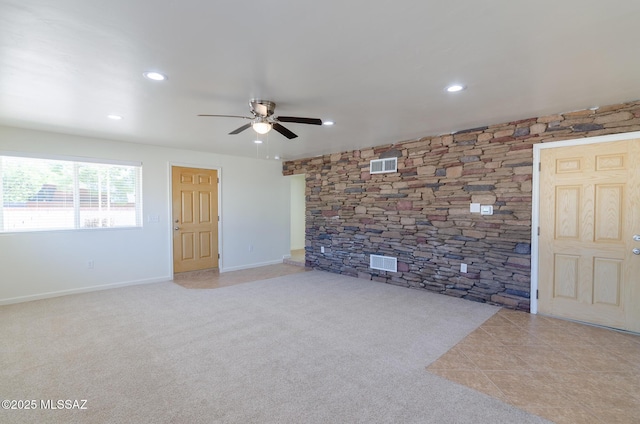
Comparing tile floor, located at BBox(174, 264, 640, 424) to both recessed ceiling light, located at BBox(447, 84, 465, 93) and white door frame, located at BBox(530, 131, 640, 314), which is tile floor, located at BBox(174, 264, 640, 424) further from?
recessed ceiling light, located at BBox(447, 84, 465, 93)

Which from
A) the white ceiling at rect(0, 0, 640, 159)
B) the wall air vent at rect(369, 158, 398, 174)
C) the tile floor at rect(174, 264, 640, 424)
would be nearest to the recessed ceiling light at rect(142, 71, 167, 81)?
the white ceiling at rect(0, 0, 640, 159)

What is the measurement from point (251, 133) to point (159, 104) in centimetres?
143

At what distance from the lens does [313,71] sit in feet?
7.97

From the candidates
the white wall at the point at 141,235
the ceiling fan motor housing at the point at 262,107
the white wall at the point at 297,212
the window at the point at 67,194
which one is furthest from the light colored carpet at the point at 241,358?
the white wall at the point at 297,212

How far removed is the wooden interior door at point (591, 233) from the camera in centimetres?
318

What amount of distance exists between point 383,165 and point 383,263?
169 centimetres

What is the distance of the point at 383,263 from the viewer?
5320 mm

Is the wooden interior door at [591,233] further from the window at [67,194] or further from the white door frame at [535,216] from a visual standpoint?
the window at [67,194]

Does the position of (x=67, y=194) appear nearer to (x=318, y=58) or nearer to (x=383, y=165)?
(x=318, y=58)

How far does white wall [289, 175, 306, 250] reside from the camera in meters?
8.82

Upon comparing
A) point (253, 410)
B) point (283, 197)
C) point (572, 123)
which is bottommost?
point (253, 410)

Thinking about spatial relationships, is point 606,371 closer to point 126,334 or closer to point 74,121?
point 126,334

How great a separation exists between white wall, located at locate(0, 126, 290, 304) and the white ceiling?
125 cm

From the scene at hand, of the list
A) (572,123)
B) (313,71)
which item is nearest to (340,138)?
(313,71)
